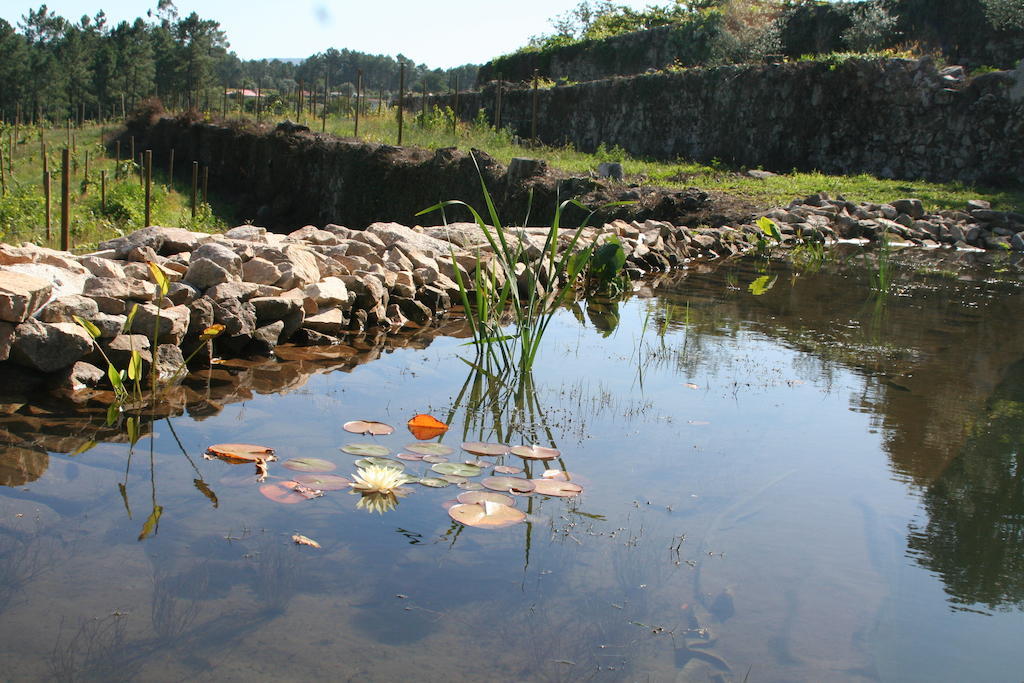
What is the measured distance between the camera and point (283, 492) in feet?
8.16

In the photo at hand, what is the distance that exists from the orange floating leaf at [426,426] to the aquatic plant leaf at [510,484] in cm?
50

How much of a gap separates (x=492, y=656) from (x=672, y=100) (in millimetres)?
18433

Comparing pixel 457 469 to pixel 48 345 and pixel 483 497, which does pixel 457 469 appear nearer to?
pixel 483 497

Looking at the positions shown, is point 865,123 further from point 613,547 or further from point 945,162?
point 613,547

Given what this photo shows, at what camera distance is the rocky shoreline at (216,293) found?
3371 millimetres

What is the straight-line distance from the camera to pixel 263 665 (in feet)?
5.58

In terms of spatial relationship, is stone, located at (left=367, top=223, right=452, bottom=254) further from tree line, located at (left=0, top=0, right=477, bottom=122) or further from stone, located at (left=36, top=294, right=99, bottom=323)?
tree line, located at (left=0, top=0, right=477, bottom=122)

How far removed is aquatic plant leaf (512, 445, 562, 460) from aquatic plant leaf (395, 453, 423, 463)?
33 cm

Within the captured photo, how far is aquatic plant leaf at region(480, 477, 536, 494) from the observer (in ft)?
8.55

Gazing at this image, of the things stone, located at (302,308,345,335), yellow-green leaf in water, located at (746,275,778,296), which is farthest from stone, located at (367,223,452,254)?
yellow-green leaf in water, located at (746,275,778,296)

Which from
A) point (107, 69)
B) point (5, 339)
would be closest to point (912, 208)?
point (5, 339)

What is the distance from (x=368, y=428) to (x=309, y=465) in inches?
17.4

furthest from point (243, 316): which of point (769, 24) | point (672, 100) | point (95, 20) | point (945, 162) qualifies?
point (95, 20)

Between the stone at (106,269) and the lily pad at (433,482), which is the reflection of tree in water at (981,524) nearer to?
the lily pad at (433,482)
